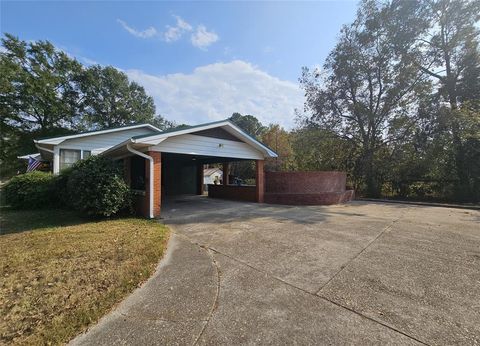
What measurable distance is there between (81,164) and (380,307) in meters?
8.89

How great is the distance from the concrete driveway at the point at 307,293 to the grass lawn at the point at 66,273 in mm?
274

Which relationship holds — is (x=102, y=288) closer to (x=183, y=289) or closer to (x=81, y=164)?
(x=183, y=289)

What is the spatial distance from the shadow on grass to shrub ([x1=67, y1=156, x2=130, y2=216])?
1.92ft

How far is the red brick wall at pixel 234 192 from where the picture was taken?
12.8 meters

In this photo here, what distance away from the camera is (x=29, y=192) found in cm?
1020

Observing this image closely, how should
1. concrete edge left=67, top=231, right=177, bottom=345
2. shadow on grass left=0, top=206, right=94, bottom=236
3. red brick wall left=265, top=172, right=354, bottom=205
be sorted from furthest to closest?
1. red brick wall left=265, top=172, right=354, bottom=205
2. shadow on grass left=0, top=206, right=94, bottom=236
3. concrete edge left=67, top=231, right=177, bottom=345

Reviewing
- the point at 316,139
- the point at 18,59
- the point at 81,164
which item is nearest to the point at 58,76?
the point at 18,59

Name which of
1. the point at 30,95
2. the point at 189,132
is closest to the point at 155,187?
the point at 189,132

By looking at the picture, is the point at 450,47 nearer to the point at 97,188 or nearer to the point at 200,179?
the point at 200,179

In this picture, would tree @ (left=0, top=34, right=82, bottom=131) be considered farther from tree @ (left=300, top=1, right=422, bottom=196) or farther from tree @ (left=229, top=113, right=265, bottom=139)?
tree @ (left=229, top=113, right=265, bottom=139)

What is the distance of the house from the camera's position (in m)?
8.27

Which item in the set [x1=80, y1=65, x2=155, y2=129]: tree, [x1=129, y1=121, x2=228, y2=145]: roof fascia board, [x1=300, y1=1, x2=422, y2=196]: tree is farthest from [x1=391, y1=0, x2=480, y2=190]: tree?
[x1=80, y1=65, x2=155, y2=129]: tree

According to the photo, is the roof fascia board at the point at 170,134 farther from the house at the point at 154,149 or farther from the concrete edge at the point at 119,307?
the concrete edge at the point at 119,307

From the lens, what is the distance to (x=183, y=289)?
329cm
